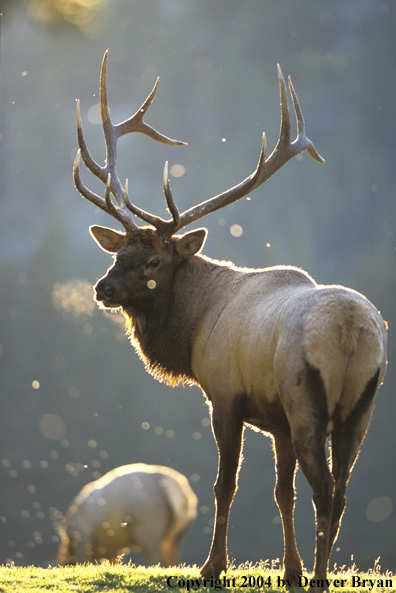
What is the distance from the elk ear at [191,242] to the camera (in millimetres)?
4430

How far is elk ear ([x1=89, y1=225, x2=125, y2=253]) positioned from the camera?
4.80 m

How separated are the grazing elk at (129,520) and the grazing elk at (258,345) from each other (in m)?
4.17

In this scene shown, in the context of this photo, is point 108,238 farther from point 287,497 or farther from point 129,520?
point 129,520

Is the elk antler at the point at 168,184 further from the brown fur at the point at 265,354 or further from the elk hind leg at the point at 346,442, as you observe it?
the elk hind leg at the point at 346,442

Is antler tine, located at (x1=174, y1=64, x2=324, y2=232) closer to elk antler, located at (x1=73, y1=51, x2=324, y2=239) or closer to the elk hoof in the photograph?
elk antler, located at (x1=73, y1=51, x2=324, y2=239)

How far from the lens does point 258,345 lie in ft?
11.4

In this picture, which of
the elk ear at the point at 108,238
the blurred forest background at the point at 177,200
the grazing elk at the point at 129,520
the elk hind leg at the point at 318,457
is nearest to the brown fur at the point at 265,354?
the elk hind leg at the point at 318,457

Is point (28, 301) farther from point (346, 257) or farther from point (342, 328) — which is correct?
point (342, 328)

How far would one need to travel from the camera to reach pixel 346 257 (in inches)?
794

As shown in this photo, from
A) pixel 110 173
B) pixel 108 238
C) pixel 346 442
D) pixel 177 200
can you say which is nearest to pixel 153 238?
pixel 108 238

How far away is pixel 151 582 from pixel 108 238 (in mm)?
2651

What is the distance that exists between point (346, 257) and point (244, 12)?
9.36 metres

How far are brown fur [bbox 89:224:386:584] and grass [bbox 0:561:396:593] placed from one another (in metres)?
0.19

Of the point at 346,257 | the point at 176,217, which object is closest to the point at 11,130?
the point at 346,257
